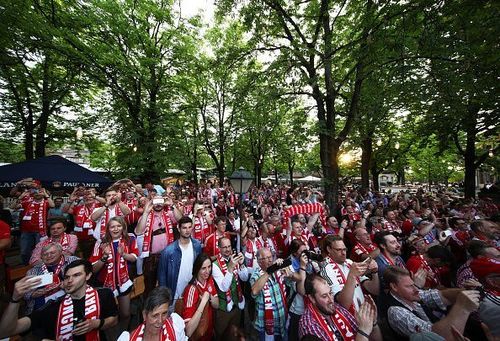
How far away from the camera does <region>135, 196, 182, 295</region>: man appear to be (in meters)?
4.85

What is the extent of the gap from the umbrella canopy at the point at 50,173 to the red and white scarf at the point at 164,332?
744 centimetres

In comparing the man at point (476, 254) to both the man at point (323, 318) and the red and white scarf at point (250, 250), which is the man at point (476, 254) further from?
the red and white scarf at point (250, 250)

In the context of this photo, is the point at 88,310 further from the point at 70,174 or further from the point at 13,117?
the point at 13,117

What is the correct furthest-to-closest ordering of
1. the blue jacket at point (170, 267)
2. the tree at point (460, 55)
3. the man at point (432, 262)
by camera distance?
the tree at point (460, 55) → the man at point (432, 262) → the blue jacket at point (170, 267)

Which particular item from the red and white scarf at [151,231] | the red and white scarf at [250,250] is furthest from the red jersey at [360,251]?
the red and white scarf at [151,231]

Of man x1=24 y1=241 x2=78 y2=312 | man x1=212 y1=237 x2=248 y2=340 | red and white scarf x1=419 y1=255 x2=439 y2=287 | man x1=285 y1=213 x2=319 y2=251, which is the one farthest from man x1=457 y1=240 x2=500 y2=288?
man x1=24 y1=241 x2=78 y2=312

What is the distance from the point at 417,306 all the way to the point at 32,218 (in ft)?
26.8

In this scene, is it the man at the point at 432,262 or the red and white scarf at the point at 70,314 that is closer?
the red and white scarf at the point at 70,314

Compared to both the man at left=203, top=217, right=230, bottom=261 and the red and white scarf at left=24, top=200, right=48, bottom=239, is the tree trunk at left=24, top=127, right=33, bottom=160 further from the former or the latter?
the man at left=203, top=217, right=230, bottom=261

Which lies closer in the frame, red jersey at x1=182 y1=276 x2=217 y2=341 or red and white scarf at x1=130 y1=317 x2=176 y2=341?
red and white scarf at x1=130 y1=317 x2=176 y2=341

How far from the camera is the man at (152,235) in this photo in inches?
191

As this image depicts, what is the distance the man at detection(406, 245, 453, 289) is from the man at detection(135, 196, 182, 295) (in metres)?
4.78

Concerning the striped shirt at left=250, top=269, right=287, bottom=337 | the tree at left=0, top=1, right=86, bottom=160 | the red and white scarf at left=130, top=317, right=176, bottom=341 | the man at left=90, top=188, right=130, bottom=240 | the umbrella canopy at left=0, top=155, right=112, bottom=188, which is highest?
the tree at left=0, top=1, right=86, bottom=160

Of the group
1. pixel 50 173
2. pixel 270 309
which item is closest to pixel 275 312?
pixel 270 309
